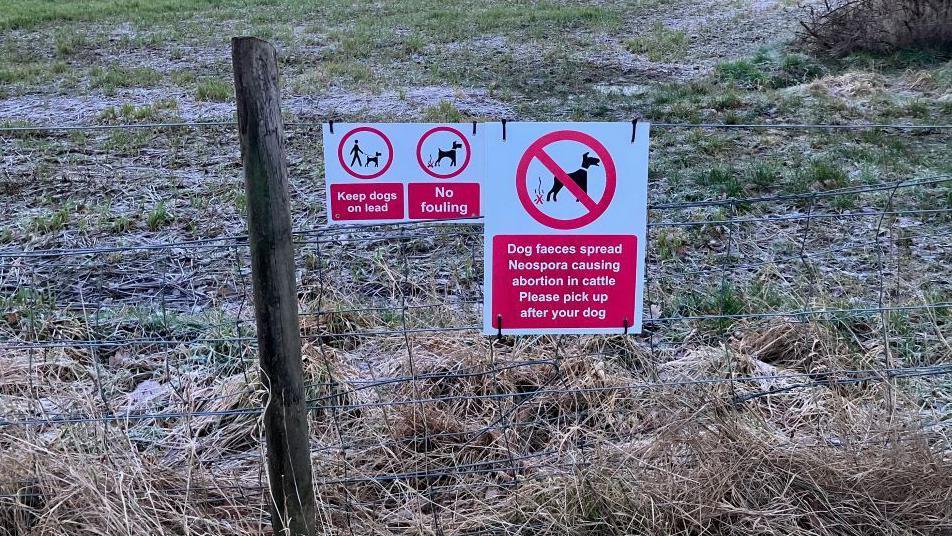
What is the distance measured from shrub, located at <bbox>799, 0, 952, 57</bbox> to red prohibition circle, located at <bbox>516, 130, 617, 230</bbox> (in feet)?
37.9

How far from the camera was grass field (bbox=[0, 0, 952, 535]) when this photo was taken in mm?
2959

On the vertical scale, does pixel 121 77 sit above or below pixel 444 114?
above

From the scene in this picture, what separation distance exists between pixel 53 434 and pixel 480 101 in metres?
8.00

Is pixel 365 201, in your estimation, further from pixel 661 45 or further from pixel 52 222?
pixel 661 45

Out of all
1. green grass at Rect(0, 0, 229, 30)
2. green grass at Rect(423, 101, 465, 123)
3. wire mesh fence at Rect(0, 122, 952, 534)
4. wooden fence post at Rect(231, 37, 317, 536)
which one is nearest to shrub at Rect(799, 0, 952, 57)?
green grass at Rect(423, 101, 465, 123)

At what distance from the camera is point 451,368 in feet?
12.8

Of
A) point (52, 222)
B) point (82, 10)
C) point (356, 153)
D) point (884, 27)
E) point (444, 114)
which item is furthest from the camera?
point (82, 10)

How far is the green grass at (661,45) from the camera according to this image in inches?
552

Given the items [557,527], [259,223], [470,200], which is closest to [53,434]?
[259,223]

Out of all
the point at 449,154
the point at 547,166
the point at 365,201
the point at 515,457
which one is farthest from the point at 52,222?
the point at 547,166

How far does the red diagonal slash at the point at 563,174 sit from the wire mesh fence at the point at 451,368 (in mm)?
609

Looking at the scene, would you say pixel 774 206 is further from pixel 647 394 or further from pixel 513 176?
pixel 513 176

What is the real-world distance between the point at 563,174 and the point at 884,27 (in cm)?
1195

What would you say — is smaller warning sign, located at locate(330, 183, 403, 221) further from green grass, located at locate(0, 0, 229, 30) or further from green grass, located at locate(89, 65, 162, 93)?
green grass, located at locate(0, 0, 229, 30)
